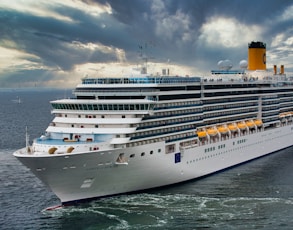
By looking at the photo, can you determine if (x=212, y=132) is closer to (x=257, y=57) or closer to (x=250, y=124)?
(x=250, y=124)

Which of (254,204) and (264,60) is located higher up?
(264,60)

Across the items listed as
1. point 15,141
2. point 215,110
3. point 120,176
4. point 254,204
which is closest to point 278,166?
point 215,110

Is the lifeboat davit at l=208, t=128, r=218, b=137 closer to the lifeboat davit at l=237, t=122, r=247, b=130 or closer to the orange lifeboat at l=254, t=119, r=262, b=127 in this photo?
the lifeboat davit at l=237, t=122, r=247, b=130

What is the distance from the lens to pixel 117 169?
105 feet

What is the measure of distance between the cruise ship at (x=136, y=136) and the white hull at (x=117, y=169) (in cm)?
7

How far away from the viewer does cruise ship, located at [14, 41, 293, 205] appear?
1222 inches

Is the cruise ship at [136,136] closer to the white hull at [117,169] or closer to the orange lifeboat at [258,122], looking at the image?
the white hull at [117,169]

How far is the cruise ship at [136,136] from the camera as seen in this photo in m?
31.0

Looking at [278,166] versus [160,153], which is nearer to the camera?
[160,153]

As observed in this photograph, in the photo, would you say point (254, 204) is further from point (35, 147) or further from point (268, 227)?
point (35, 147)

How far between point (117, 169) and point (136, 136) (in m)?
3.04

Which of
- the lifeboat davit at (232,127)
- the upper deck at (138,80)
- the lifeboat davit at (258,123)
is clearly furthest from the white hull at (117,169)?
the lifeboat davit at (258,123)

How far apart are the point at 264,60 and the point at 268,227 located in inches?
1543

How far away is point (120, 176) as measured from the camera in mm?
32781
